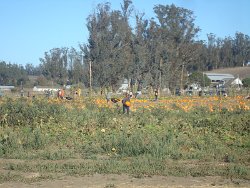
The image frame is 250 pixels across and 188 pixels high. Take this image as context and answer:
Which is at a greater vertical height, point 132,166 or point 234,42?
point 234,42

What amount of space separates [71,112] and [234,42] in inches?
4206

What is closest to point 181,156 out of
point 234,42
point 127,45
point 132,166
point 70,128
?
point 132,166

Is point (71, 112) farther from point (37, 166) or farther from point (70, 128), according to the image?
point (37, 166)

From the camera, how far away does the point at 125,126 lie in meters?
12.5

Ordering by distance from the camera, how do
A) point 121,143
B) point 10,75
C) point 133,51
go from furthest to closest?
point 10,75, point 133,51, point 121,143

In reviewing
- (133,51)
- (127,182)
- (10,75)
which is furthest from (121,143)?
(10,75)

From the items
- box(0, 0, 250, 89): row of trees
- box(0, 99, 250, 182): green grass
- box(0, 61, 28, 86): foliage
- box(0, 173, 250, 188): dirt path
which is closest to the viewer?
box(0, 173, 250, 188): dirt path

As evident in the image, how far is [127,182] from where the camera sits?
7.30m

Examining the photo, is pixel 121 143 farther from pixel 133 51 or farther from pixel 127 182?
pixel 133 51

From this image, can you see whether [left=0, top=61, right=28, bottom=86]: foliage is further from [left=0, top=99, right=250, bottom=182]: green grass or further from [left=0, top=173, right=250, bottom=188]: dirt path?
[left=0, top=173, right=250, bottom=188]: dirt path

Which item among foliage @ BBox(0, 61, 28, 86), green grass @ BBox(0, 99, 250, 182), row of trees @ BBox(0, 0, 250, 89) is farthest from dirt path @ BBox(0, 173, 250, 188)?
foliage @ BBox(0, 61, 28, 86)

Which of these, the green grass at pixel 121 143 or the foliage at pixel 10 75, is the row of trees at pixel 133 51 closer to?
the green grass at pixel 121 143

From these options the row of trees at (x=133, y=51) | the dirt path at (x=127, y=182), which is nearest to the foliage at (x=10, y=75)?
the row of trees at (x=133, y=51)

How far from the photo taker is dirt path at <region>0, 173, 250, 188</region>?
7.09 meters
